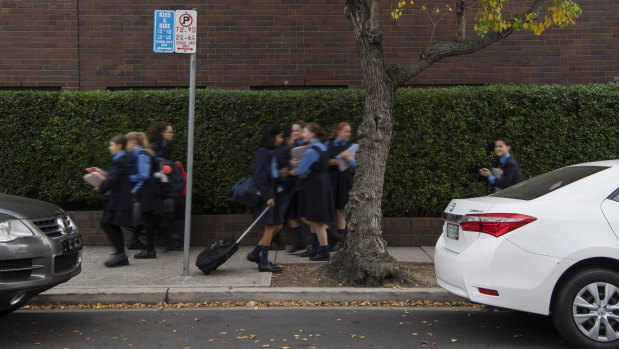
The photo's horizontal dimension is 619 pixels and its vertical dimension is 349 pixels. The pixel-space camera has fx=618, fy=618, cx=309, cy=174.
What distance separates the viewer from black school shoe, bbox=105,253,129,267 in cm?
810


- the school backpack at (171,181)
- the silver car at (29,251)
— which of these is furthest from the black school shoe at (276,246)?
the silver car at (29,251)

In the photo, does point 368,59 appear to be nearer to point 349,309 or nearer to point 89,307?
point 349,309

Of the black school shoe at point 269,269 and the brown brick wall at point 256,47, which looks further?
the brown brick wall at point 256,47

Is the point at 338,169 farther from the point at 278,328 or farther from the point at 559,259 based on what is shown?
the point at 559,259

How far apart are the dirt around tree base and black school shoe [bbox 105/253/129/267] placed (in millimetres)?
2061

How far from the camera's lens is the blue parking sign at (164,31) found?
725cm

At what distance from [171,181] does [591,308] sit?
5.70 m

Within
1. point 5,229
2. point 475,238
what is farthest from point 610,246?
point 5,229

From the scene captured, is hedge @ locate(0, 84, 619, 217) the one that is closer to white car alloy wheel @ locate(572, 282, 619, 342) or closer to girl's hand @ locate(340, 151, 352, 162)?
girl's hand @ locate(340, 151, 352, 162)

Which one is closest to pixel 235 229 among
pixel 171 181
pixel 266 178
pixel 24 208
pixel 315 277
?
pixel 171 181

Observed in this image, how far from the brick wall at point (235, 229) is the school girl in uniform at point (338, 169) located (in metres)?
0.94

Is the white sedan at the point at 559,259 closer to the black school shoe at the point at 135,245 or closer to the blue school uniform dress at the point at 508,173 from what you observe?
the blue school uniform dress at the point at 508,173

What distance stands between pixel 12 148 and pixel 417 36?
282 inches

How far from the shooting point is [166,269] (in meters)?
8.00
